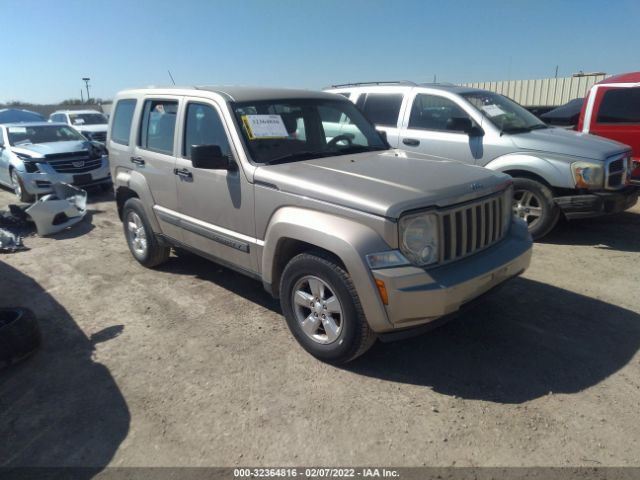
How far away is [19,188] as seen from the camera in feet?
30.5

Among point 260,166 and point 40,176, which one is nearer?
point 260,166

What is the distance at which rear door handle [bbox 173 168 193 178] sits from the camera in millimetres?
4297

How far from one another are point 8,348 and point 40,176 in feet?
21.6

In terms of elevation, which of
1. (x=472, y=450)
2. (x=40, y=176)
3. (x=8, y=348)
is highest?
(x=40, y=176)

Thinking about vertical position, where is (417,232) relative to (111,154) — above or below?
below

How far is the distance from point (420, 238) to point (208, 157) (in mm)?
1753

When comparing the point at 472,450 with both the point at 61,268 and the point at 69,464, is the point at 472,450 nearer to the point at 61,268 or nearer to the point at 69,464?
the point at 69,464

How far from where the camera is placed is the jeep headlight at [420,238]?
9.58 ft

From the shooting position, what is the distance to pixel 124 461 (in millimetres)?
2582

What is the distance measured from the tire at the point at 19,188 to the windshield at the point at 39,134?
789 mm

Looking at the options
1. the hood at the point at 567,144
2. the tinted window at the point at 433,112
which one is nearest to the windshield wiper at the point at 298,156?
the tinted window at the point at 433,112

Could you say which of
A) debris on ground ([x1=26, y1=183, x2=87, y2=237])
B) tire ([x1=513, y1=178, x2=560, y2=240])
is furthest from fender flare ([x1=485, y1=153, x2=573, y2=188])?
debris on ground ([x1=26, y1=183, x2=87, y2=237])

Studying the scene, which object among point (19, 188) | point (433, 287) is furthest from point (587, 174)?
point (19, 188)

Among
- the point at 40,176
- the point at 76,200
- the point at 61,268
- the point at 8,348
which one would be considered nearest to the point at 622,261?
the point at 8,348
